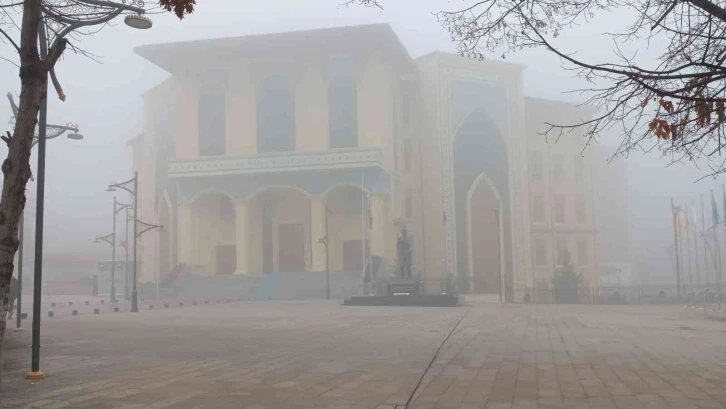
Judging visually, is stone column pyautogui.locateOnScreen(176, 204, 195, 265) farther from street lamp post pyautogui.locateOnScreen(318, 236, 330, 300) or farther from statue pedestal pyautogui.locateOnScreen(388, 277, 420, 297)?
statue pedestal pyautogui.locateOnScreen(388, 277, 420, 297)

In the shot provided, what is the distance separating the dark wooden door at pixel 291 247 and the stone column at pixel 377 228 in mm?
7050

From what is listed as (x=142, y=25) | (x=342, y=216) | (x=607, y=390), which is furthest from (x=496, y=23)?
(x=342, y=216)

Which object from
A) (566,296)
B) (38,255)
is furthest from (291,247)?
(38,255)

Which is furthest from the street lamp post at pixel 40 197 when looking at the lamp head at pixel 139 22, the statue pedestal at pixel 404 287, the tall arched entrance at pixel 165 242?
the tall arched entrance at pixel 165 242

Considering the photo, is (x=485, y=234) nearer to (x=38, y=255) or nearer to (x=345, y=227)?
(x=345, y=227)

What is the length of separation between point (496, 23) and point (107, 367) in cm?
719

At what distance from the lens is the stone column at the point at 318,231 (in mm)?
46469

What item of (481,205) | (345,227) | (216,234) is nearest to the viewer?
(345,227)

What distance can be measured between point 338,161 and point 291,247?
9220 millimetres

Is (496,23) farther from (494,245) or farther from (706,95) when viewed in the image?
(494,245)

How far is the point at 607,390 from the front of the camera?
7.43 metres

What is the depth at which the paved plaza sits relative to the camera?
23.1 ft

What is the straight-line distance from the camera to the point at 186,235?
161 ft

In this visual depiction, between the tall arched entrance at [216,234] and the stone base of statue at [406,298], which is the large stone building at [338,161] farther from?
the stone base of statue at [406,298]
